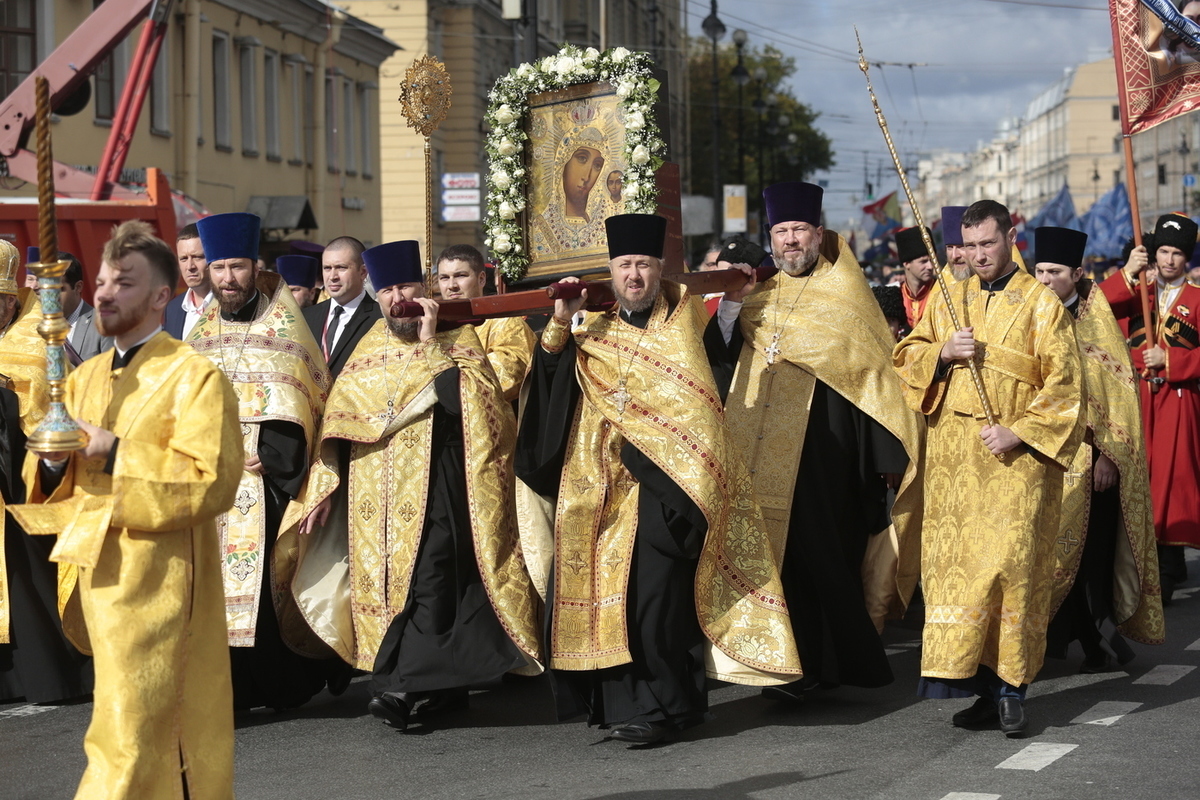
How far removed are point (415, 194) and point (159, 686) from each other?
34.9 meters

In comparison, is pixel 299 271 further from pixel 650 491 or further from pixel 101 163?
pixel 101 163

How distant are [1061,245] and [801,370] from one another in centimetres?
144

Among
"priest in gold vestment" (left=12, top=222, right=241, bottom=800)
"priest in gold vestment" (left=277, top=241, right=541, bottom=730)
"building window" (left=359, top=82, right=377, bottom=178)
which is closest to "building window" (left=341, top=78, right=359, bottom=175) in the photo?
"building window" (left=359, top=82, right=377, bottom=178)

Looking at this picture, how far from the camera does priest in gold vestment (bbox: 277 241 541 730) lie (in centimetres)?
727

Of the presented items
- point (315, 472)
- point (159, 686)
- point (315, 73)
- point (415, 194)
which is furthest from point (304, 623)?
point (415, 194)

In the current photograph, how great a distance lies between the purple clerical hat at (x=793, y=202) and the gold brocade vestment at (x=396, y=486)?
4.94ft

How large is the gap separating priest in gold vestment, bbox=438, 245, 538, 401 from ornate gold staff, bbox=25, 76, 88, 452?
314cm

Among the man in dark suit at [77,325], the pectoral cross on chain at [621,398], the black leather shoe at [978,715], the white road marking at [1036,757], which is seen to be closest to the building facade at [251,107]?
the man in dark suit at [77,325]

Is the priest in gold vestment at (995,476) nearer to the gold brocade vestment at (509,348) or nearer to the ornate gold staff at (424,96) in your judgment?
the gold brocade vestment at (509,348)

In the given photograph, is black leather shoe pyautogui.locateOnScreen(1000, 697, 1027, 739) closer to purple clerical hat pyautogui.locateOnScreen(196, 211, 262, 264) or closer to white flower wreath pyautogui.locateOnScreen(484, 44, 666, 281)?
white flower wreath pyautogui.locateOnScreen(484, 44, 666, 281)

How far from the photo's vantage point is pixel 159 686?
464cm

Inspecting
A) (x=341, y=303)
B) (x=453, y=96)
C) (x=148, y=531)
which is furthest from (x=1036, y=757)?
(x=453, y=96)

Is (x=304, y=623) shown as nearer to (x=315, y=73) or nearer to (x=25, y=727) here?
(x=25, y=727)

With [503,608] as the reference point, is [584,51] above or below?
above
